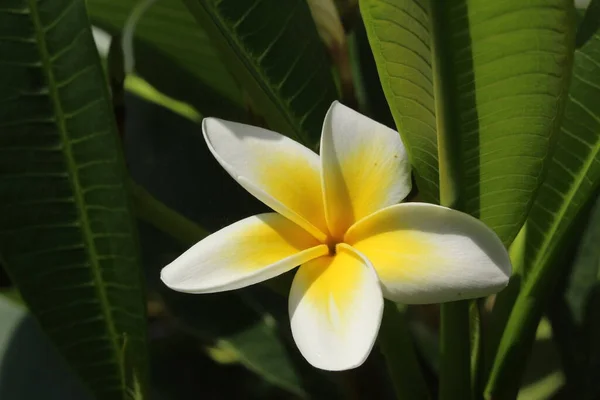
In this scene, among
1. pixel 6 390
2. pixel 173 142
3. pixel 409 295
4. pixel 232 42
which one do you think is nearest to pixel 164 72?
pixel 173 142

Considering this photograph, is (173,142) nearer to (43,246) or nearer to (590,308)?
(43,246)

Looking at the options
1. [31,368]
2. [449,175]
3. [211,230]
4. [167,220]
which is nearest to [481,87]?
[449,175]

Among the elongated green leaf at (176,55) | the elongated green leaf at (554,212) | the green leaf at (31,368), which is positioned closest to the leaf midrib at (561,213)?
the elongated green leaf at (554,212)

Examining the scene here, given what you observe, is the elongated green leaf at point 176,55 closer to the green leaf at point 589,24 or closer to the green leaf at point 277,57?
the green leaf at point 277,57

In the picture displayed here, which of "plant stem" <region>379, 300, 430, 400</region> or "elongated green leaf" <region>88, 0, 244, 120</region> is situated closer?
"plant stem" <region>379, 300, 430, 400</region>

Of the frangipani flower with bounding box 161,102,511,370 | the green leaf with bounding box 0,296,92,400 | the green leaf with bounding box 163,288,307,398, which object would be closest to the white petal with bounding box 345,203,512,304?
the frangipani flower with bounding box 161,102,511,370

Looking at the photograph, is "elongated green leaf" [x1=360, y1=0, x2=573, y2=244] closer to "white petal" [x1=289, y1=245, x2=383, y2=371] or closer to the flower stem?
"white petal" [x1=289, y1=245, x2=383, y2=371]

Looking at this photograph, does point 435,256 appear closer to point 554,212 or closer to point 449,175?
point 449,175
